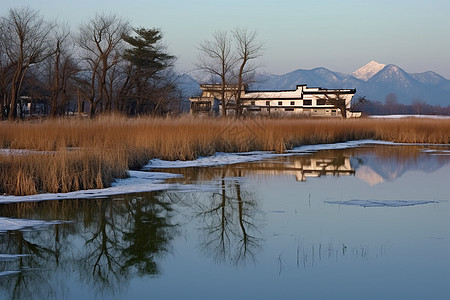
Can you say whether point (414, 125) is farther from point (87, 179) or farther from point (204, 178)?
point (87, 179)

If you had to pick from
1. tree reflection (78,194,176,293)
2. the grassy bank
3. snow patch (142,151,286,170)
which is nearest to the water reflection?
tree reflection (78,194,176,293)

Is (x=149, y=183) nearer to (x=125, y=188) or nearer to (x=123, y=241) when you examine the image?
(x=125, y=188)

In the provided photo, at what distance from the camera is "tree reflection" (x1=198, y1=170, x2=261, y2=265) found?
5.69m

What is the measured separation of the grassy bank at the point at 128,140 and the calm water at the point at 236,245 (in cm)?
116

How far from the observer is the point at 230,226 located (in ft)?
23.2

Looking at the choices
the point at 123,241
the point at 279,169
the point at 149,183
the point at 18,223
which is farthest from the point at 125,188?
the point at 279,169

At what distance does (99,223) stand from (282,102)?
61391 mm

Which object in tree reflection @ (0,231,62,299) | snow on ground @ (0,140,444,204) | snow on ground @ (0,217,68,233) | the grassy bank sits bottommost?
tree reflection @ (0,231,62,299)

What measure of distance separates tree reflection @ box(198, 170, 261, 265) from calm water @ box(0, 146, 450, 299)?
1 cm

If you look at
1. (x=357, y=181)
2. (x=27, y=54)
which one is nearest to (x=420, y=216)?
(x=357, y=181)

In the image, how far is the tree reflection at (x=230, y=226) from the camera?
569cm

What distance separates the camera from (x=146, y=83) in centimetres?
4172

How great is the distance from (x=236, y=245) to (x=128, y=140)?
405 inches

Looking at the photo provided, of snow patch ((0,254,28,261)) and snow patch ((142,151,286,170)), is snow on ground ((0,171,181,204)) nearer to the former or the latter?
snow patch ((142,151,286,170))
